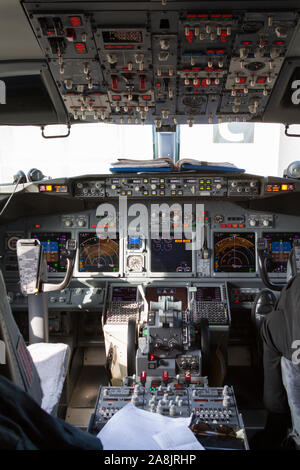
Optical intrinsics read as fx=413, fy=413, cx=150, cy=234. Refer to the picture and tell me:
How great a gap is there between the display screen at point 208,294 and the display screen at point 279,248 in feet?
1.54

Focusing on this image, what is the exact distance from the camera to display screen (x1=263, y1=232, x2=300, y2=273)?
10.8 ft

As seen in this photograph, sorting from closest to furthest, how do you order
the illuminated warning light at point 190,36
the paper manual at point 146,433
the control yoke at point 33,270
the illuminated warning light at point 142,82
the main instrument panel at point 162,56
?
the paper manual at point 146,433 < the main instrument panel at point 162,56 < the illuminated warning light at point 190,36 < the illuminated warning light at point 142,82 < the control yoke at point 33,270

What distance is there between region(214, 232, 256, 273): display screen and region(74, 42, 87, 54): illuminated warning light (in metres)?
1.98

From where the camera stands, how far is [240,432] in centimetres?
145

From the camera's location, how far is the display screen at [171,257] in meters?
3.32

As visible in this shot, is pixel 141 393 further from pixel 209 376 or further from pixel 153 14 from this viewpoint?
pixel 153 14

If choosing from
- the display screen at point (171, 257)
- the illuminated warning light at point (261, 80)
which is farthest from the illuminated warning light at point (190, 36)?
the display screen at point (171, 257)

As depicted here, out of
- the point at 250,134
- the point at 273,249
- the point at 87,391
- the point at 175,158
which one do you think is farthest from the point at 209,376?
the point at 250,134

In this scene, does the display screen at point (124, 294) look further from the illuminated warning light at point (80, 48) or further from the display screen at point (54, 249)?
the illuminated warning light at point (80, 48)

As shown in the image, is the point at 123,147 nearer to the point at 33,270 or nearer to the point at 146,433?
the point at 33,270

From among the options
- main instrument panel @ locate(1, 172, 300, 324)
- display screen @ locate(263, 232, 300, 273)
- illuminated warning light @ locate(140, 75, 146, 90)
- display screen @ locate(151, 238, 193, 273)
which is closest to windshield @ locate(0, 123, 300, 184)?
main instrument panel @ locate(1, 172, 300, 324)

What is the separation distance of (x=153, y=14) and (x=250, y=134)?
607 cm

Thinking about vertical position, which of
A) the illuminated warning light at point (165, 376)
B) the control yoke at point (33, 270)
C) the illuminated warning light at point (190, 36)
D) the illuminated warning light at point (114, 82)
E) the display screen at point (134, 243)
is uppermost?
the illuminated warning light at point (190, 36)
